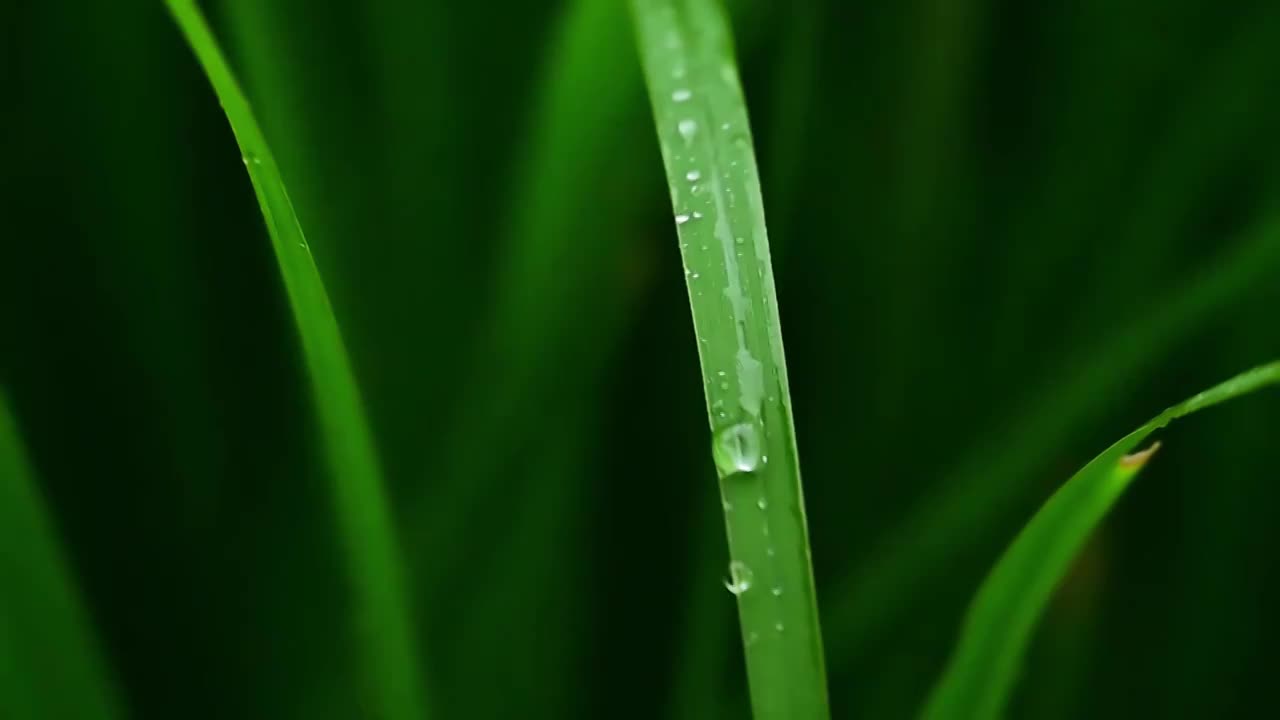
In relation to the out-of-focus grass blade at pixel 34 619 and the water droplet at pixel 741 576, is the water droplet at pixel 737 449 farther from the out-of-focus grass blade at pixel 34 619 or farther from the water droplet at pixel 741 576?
the out-of-focus grass blade at pixel 34 619

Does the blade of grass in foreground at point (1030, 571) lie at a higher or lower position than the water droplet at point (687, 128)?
lower

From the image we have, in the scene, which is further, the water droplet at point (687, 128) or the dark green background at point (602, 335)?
the dark green background at point (602, 335)

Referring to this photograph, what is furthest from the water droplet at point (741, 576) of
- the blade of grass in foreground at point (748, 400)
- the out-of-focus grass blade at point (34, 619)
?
the out-of-focus grass blade at point (34, 619)

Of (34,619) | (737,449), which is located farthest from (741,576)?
(34,619)

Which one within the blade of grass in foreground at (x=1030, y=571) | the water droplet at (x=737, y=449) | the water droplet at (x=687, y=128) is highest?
the water droplet at (x=687, y=128)

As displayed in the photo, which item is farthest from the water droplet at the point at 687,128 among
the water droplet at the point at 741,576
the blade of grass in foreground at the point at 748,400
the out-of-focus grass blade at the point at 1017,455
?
the out-of-focus grass blade at the point at 1017,455

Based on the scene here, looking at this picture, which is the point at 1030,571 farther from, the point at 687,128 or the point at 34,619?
the point at 34,619

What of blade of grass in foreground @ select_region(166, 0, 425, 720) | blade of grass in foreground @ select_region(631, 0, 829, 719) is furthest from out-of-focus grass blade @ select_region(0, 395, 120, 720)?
blade of grass in foreground @ select_region(631, 0, 829, 719)

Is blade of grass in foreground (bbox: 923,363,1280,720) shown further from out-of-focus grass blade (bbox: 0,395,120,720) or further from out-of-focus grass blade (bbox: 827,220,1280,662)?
out-of-focus grass blade (bbox: 0,395,120,720)
